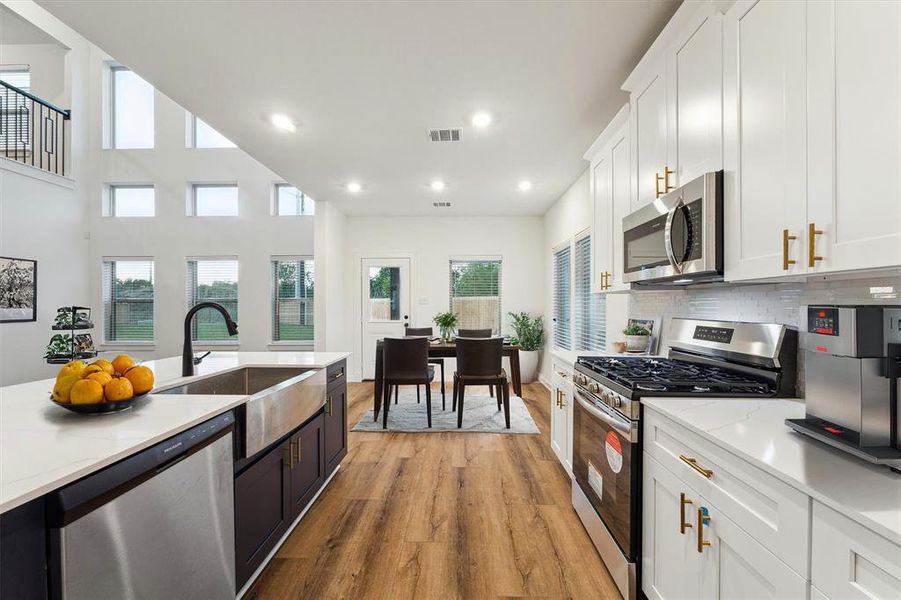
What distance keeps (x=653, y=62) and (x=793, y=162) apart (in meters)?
1.15

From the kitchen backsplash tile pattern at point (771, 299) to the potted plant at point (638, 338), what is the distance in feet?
0.38

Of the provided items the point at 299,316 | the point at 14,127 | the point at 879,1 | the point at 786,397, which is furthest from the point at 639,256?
the point at 14,127

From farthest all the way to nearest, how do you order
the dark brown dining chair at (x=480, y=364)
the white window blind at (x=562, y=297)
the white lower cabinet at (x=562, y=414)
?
the white window blind at (x=562, y=297) → the dark brown dining chair at (x=480, y=364) → the white lower cabinet at (x=562, y=414)

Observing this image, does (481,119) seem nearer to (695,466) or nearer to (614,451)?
(614,451)

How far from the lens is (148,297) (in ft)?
21.3

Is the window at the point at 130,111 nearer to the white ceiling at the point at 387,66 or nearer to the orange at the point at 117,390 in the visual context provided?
the white ceiling at the point at 387,66

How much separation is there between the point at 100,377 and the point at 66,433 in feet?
0.69

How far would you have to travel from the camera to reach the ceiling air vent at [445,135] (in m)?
3.16

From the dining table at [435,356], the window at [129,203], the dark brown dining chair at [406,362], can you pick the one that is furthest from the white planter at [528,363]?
the window at [129,203]

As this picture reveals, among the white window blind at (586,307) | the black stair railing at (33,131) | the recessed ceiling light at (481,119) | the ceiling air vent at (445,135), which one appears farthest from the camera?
the black stair railing at (33,131)

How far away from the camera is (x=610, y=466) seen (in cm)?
172

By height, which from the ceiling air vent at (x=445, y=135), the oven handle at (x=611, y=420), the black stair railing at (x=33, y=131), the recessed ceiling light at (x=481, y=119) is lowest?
the oven handle at (x=611, y=420)

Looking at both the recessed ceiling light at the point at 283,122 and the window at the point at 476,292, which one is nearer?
the recessed ceiling light at the point at 283,122

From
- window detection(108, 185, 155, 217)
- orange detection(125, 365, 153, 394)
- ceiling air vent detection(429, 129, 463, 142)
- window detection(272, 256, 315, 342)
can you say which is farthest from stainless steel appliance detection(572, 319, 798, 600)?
window detection(108, 185, 155, 217)
